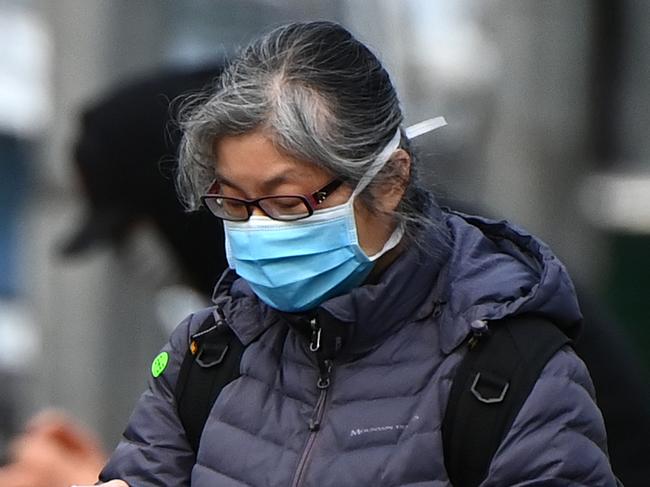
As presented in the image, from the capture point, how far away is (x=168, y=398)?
2961 mm

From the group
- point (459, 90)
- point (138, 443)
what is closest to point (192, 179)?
point (138, 443)

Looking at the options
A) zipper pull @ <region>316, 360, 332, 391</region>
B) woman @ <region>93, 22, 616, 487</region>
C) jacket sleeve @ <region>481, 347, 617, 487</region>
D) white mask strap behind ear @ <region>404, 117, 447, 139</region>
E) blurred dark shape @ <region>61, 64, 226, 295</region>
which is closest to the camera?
jacket sleeve @ <region>481, 347, 617, 487</region>

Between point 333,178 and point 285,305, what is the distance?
A: 0.23 metres

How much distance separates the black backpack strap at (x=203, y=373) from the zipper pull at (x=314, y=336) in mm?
142

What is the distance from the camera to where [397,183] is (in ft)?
9.53

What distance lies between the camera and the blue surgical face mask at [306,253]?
112 inches

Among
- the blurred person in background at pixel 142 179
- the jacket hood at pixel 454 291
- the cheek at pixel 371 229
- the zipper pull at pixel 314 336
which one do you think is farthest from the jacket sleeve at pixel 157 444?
the blurred person in background at pixel 142 179

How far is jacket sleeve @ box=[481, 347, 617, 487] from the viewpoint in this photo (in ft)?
8.52

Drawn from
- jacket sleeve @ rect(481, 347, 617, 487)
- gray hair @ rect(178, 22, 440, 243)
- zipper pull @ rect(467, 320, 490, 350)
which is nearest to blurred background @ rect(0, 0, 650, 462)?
gray hair @ rect(178, 22, 440, 243)

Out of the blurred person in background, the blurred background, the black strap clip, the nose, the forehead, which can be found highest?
the forehead

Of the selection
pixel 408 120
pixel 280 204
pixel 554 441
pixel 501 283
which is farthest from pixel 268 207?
pixel 408 120

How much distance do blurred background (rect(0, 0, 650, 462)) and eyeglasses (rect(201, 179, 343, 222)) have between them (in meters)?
3.06

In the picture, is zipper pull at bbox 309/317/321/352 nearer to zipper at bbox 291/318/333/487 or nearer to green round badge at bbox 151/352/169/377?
zipper at bbox 291/318/333/487

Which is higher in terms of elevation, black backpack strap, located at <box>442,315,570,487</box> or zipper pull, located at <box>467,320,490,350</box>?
zipper pull, located at <box>467,320,490,350</box>
